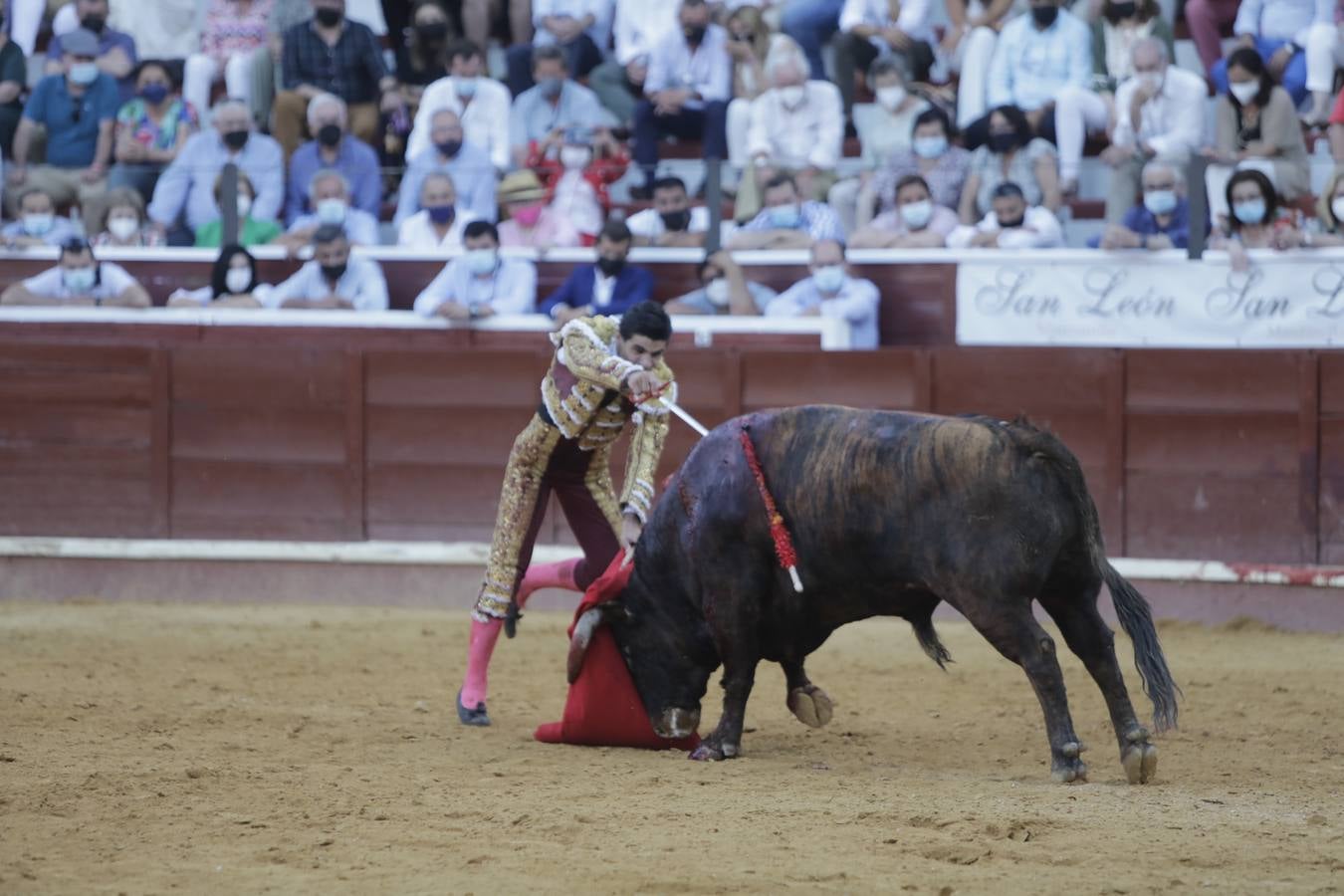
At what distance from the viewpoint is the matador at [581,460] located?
511 cm

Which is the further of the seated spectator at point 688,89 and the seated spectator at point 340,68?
the seated spectator at point 340,68

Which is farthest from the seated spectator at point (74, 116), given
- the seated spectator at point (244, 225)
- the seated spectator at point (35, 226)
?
the seated spectator at point (244, 225)

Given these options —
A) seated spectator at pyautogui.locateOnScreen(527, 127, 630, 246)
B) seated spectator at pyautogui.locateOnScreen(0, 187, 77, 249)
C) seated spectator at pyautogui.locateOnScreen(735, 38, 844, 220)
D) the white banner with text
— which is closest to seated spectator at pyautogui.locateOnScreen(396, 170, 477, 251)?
seated spectator at pyautogui.locateOnScreen(527, 127, 630, 246)

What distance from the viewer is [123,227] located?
9.49m

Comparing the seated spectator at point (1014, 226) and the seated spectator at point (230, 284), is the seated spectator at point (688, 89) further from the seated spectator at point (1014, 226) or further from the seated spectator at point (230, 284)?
the seated spectator at point (230, 284)

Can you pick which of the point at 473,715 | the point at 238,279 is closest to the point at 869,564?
the point at 473,715

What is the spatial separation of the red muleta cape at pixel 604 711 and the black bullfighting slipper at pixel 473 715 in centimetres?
32

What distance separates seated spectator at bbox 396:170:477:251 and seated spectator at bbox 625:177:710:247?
3.05ft

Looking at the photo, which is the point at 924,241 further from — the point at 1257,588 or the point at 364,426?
the point at 364,426

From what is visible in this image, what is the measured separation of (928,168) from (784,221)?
2.36 ft

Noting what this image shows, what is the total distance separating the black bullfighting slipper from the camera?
217 inches

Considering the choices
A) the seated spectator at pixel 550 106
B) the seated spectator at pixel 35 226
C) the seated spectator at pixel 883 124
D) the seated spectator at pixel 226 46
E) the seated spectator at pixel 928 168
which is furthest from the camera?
the seated spectator at pixel 226 46

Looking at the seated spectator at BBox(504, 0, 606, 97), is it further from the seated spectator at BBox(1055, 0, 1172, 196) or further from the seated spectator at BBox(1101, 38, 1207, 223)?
the seated spectator at BBox(1101, 38, 1207, 223)

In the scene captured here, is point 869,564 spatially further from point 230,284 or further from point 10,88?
point 10,88
